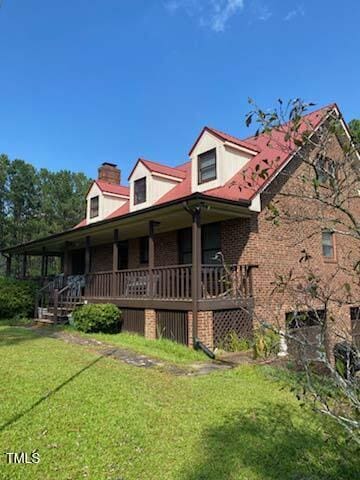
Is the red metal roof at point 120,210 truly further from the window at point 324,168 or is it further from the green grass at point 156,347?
the window at point 324,168

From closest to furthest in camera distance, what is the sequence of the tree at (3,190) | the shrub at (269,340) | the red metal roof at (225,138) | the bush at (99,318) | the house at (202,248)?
the shrub at (269,340)
the house at (202,248)
the bush at (99,318)
the red metal roof at (225,138)
the tree at (3,190)

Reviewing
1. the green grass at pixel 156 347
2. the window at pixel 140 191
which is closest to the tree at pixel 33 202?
the window at pixel 140 191

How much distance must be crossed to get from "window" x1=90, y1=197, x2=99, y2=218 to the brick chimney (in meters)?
2.52

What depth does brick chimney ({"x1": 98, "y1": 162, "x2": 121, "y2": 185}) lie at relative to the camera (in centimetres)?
2081

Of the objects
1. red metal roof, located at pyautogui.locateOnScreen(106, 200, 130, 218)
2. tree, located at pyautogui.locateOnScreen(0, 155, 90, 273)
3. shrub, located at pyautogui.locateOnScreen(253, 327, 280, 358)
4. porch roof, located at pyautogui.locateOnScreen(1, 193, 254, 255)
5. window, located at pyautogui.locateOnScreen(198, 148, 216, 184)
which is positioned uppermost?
tree, located at pyautogui.locateOnScreen(0, 155, 90, 273)

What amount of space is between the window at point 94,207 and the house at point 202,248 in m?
2.78

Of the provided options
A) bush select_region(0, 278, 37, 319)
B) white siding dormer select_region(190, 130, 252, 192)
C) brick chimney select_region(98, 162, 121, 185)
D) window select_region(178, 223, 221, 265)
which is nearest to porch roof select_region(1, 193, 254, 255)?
window select_region(178, 223, 221, 265)

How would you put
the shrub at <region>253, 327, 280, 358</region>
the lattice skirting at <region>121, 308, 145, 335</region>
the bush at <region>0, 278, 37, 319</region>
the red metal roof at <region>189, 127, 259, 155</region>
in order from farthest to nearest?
the bush at <region>0, 278, 37, 319</region> < the red metal roof at <region>189, 127, 259, 155</region> < the lattice skirting at <region>121, 308, 145, 335</region> < the shrub at <region>253, 327, 280, 358</region>

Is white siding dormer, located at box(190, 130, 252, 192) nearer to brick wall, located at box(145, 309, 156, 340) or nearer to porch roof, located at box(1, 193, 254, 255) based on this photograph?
porch roof, located at box(1, 193, 254, 255)

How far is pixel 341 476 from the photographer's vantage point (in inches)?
127

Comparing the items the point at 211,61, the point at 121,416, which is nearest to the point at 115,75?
the point at 211,61

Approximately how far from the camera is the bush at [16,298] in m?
15.8

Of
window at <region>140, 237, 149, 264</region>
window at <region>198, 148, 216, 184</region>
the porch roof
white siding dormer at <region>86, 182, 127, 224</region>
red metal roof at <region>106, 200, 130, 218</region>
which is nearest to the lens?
the porch roof

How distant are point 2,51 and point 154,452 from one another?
28.8 ft
